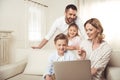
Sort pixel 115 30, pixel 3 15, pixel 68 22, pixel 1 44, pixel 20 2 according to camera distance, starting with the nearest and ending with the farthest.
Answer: pixel 68 22, pixel 1 44, pixel 3 15, pixel 20 2, pixel 115 30

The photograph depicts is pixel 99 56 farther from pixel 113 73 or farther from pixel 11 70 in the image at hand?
pixel 11 70

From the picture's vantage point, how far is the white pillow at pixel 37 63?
1.93 meters

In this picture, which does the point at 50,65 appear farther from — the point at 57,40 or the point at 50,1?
the point at 50,1

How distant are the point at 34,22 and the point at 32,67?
1.60m

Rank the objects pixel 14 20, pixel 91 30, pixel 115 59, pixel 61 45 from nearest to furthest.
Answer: pixel 91 30
pixel 61 45
pixel 115 59
pixel 14 20

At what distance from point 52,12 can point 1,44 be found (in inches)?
66.8

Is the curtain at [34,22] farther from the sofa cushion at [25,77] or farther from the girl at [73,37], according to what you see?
the girl at [73,37]

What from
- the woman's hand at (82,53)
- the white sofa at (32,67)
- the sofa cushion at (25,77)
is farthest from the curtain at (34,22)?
the woman's hand at (82,53)

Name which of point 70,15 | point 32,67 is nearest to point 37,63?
point 32,67

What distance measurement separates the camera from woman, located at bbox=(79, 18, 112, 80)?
147cm

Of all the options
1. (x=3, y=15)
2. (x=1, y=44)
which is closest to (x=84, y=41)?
(x=1, y=44)

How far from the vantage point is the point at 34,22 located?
348cm

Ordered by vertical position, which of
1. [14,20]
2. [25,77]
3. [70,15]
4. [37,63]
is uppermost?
[14,20]

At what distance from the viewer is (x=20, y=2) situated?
3062 millimetres
